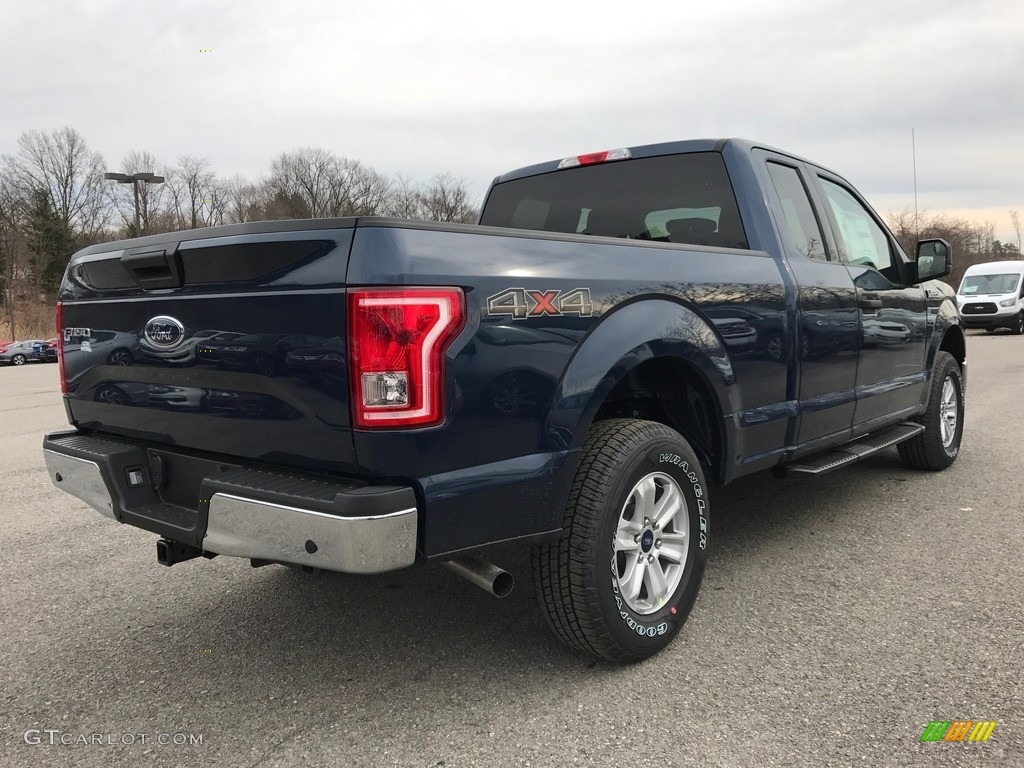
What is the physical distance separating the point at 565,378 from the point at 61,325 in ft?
6.84

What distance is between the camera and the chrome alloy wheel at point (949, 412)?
557cm

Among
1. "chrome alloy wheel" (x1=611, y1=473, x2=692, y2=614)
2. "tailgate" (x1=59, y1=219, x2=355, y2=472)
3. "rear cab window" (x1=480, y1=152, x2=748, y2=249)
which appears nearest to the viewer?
"tailgate" (x1=59, y1=219, x2=355, y2=472)

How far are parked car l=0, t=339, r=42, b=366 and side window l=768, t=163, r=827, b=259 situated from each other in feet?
116

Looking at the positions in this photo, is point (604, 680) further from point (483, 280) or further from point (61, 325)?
point (61, 325)

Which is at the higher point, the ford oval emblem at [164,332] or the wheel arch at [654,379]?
the ford oval emblem at [164,332]

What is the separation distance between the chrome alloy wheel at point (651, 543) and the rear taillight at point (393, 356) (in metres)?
0.90

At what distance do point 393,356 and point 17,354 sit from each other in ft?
119

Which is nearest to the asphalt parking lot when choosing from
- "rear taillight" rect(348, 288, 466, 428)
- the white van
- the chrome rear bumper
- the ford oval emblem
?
the chrome rear bumper

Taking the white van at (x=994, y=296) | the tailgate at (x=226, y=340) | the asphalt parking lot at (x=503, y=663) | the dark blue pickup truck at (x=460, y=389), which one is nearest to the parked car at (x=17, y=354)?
the asphalt parking lot at (x=503, y=663)

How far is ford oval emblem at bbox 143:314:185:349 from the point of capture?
8.24 feet

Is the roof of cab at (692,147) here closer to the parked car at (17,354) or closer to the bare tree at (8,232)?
the parked car at (17,354)

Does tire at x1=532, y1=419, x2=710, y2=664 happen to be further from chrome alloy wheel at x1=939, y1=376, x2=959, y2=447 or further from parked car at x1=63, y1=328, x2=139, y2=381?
chrome alloy wheel at x1=939, y1=376, x2=959, y2=447

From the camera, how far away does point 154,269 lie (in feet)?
8.54

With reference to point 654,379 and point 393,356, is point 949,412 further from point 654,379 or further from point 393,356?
point 393,356
